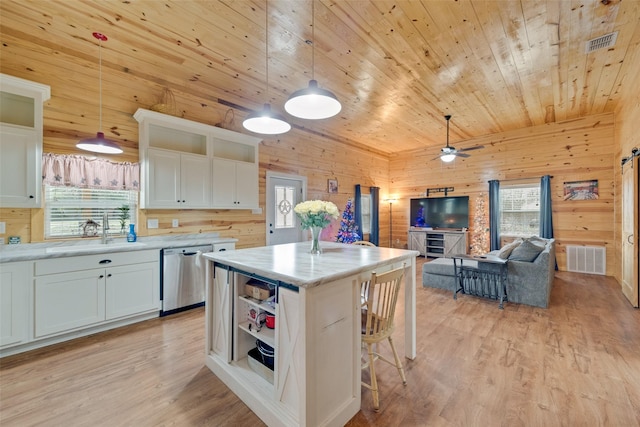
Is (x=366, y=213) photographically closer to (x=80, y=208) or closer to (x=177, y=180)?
(x=177, y=180)

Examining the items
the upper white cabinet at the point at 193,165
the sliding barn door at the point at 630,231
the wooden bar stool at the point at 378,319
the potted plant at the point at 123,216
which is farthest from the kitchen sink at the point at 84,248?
the sliding barn door at the point at 630,231

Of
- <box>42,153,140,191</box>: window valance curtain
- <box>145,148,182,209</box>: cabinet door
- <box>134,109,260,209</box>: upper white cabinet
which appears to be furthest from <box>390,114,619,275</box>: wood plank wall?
<box>42,153,140,191</box>: window valance curtain

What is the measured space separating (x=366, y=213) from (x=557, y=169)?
428 centimetres

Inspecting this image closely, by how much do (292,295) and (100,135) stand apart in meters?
2.71

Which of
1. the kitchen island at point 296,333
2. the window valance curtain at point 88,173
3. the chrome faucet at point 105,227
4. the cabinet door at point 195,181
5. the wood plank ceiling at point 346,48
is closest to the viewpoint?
the kitchen island at point 296,333

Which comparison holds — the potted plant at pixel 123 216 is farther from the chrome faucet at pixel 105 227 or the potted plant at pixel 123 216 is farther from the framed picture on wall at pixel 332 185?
the framed picture on wall at pixel 332 185

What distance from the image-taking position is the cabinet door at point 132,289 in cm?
304

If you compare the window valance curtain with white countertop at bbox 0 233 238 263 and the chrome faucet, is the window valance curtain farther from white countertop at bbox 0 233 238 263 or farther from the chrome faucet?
white countertop at bbox 0 233 238 263

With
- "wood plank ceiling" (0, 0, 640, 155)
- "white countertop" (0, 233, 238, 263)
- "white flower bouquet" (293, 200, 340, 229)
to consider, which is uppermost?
"wood plank ceiling" (0, 0, 640, 155)

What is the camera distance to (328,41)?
297 centimetres

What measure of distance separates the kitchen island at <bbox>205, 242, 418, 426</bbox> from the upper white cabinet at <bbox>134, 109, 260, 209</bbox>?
6.40 feet

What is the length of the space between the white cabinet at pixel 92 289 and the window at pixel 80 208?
2.26ft

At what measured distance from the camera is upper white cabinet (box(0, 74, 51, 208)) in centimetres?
265

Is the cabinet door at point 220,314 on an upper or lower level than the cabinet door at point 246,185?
lower
